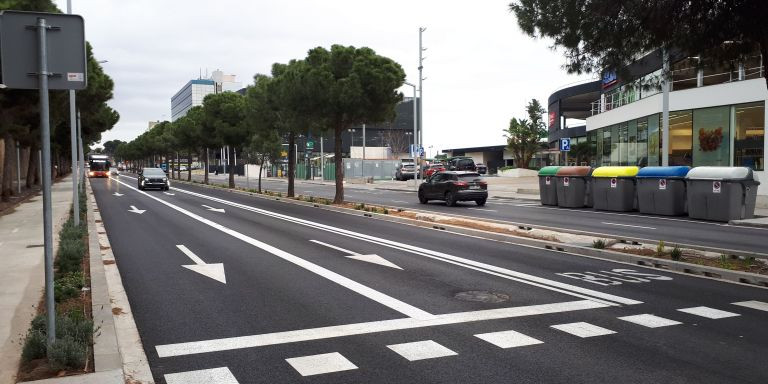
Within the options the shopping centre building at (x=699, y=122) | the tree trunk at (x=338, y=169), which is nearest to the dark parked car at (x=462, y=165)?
the shopping centre building at (x=699, y=122)

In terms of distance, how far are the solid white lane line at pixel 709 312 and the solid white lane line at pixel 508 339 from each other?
240 cm

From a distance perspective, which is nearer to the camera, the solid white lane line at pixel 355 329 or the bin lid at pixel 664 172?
the solid white lane line at pixel 355 329

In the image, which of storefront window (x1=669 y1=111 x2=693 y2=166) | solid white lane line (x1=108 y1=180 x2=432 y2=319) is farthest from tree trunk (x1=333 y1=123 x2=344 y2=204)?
storefront window (x1=669 y1=111 x2=693 y2=166)

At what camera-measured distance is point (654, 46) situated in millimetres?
11320

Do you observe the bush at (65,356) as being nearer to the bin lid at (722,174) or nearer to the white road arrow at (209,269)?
the white road arrow at (209,269)

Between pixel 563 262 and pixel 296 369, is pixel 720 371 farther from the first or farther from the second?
pixel 563 262

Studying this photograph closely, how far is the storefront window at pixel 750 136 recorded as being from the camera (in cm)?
2759

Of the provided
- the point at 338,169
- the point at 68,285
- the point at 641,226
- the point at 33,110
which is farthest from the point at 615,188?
the point at 33,110

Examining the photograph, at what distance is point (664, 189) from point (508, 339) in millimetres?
16672

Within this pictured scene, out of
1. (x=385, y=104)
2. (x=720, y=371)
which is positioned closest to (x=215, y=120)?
(x=385, y=104)

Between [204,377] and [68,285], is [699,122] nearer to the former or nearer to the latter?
[68,285]

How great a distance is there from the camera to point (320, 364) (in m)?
5.23

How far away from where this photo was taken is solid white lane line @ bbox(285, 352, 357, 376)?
5.08 meters

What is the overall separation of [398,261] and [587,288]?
140 inches
